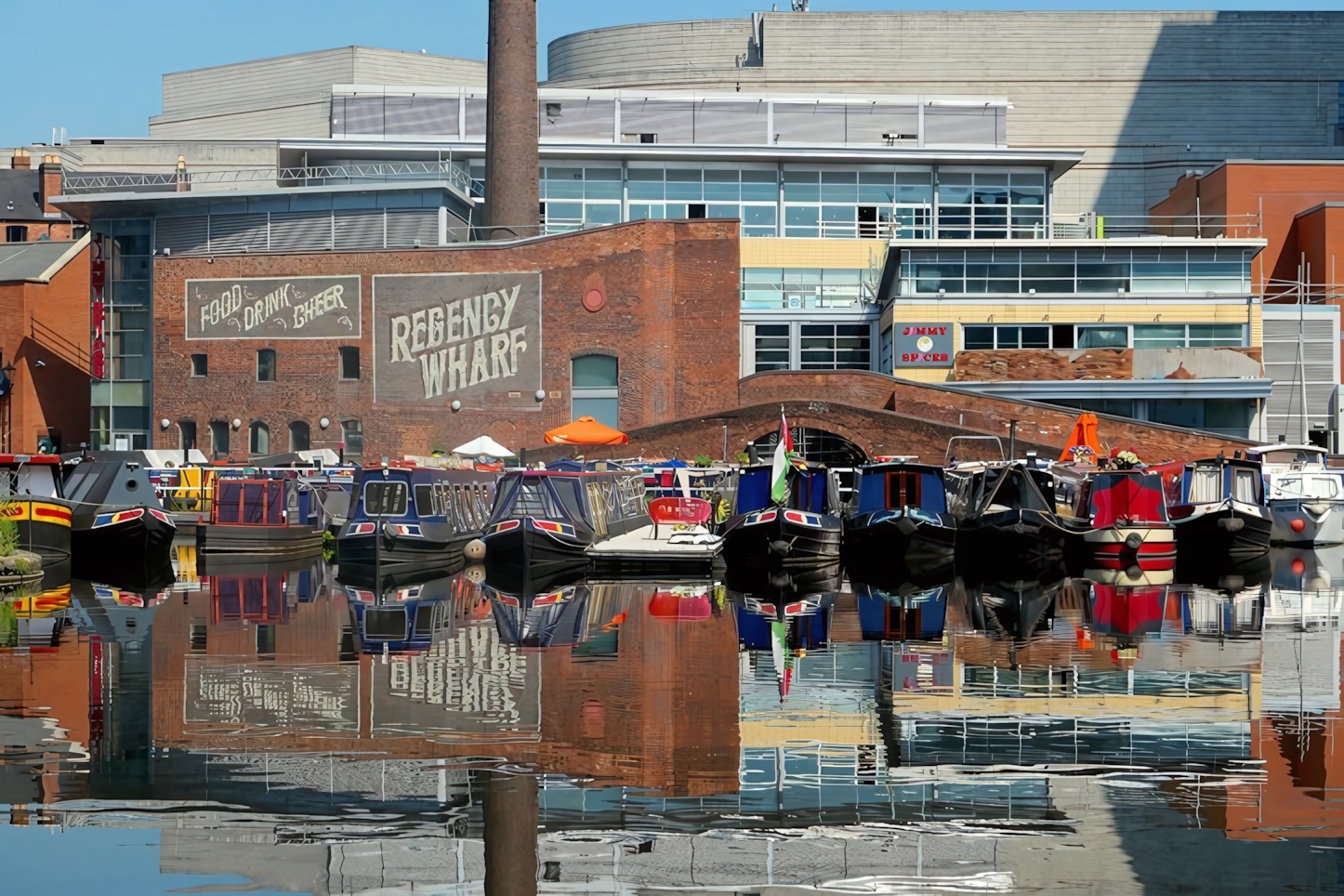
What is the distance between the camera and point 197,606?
2931 centimetres

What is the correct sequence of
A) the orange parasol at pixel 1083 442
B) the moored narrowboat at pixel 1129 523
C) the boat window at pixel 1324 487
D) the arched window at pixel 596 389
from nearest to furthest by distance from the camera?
the moored narrowboat at pixel 1129 523 → the orange parasol at pixel 1083 442 → the boat window at pixel 1324 487 → the arched window at pixel 596 389

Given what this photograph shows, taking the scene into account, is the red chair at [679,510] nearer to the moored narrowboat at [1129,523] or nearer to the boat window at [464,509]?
the boat window at [464,509]

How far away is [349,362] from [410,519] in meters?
20.9

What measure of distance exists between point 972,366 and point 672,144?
16459mm

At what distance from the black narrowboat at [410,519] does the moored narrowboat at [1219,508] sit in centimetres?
1704

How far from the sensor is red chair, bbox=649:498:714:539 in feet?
135

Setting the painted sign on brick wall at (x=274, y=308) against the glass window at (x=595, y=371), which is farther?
the painted sign on brick wall at (x=274, y=308)

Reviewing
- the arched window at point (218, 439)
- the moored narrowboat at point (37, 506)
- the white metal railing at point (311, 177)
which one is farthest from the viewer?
the white metal railing at point (311, 177)

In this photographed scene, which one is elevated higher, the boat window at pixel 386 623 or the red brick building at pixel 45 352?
the red brick building at pixel 45 352

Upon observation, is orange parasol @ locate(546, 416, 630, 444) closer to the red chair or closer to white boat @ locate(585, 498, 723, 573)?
the red chair

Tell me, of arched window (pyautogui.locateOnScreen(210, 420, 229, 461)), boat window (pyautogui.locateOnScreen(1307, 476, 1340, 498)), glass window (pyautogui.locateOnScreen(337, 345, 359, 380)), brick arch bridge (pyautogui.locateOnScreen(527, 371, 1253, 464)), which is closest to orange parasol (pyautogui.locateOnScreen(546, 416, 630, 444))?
brick arch bridge (pyautogui.locateOnScreen(527, 371, 1253, 464))

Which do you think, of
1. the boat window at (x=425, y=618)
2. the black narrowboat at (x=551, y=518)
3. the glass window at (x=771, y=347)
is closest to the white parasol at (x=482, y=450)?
the black narrowboat at (x=551, y=518)

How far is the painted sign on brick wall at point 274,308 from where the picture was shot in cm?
5769

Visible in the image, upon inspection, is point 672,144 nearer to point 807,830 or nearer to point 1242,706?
point 1242,706
